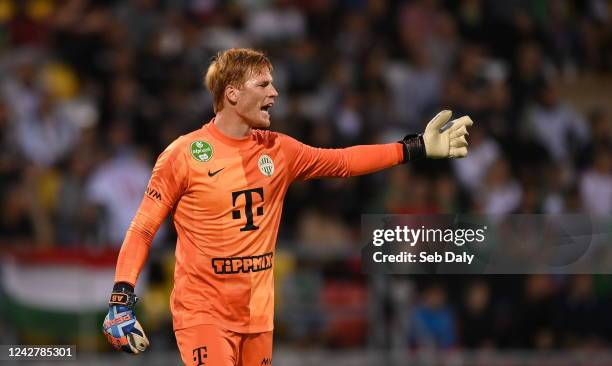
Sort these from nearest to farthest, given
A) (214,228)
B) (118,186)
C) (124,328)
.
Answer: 1. (124,328)
2. (214,228)
3. (118,186)

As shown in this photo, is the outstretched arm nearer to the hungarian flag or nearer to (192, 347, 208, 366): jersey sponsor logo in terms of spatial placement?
(192, 347, 208, 366): jersey sponsor logo

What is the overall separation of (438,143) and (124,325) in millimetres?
2067

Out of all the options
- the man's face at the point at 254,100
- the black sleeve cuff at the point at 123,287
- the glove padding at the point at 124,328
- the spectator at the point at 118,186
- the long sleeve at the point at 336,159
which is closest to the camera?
the glove padding at the point at 124,328

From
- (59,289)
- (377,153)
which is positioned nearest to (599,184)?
(59,289)

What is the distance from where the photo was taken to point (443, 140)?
21.9 ft

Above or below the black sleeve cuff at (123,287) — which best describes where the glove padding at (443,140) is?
above

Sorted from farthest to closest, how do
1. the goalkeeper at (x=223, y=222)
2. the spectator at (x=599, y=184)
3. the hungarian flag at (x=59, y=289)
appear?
the spectator at (x=599, y=184), the hungarian flag at (x=59, y=289), the goalkeeper at (x=223, y=222)

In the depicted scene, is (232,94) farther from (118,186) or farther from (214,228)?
(118,186)

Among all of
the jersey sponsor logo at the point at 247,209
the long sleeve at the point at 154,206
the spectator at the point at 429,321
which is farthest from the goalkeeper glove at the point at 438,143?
the spectator at the point at 429,321

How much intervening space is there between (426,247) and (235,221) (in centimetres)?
150

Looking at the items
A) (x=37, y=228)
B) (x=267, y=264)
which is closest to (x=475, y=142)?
(x=37, y=228)

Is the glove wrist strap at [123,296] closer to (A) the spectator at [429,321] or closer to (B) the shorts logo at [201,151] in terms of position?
(B) the shorts logo at [201,151]

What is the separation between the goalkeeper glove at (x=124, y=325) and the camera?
6.00 metres

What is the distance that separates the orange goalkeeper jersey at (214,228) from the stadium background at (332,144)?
4393 millimetres
